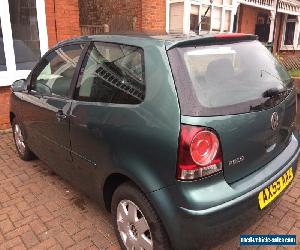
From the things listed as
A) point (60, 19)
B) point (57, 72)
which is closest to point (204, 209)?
point (57, 72)

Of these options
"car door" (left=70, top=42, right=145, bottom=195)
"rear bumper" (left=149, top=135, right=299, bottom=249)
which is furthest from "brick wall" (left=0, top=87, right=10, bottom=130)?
"rear bumper" (left=149, top=135, right=299, bottom=249)

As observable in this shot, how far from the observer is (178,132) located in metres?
1.81

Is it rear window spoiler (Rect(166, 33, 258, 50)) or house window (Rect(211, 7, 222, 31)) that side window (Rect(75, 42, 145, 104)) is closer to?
rear window spoiler (Rect(166, 33, 258, 50))

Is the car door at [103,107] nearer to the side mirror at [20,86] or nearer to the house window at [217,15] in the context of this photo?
the side mirror at [20,86]

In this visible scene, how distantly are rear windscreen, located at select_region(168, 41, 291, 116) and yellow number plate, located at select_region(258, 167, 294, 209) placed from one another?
22.7 inches

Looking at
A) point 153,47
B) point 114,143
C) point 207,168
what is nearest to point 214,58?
point 153,47

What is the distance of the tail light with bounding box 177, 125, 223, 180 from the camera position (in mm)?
1793

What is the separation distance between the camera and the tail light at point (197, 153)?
179 cm

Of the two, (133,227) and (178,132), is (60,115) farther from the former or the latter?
(178,132)

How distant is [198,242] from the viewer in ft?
6.12

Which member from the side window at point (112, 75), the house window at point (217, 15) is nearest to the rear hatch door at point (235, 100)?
the side window at point (112, 75)

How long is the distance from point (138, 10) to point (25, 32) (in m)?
3.51

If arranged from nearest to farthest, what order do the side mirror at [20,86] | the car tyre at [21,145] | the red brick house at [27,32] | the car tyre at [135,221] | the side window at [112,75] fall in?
1. the car tyre at [135,221]
2. the side window at [112,75]
3. the side mirror at [20,86]
4. the car tyre at [21,145]
5. the red brick house at [27,32]

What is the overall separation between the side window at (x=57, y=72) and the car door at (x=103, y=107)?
23 centimetres
